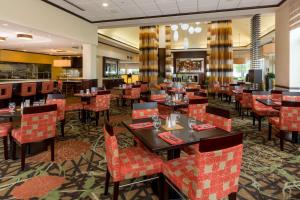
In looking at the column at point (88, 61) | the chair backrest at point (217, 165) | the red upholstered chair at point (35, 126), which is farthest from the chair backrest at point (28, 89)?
the chair backrest at point (217, 165)

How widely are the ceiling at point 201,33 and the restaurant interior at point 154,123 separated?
1.07 ft

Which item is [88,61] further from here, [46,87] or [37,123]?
[37,123]

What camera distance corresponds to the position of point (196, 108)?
418 cm

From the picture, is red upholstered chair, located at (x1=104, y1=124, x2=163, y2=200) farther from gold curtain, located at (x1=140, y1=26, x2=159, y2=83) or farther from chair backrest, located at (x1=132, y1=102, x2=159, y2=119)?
gold curtain, located at (x1=140, y1=26, x2=159, y2=83)

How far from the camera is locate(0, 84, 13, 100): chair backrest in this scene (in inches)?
290

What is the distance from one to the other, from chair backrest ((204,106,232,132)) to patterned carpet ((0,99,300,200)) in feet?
2.56

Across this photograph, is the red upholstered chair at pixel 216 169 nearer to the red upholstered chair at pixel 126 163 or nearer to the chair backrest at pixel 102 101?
the red upholstered chair at pixel 126 163

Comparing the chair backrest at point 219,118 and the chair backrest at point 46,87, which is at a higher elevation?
the chair backrest at point 46,87

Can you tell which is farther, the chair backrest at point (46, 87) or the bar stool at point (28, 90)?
the chair backrest at point (46, 87)

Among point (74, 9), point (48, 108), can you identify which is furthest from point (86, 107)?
point (74, 9)

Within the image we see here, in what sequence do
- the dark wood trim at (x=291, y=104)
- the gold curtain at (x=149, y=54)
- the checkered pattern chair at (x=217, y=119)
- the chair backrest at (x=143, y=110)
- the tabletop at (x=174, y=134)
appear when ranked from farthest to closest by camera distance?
the gold curtain at (x=149, y=54) < the dark wood trim at (x=291, y=104) < the chair backrest at (x=143, y=110) < the checkered pattern chair at (x=217, y=119) < the tabletop at (x=174, y=134)

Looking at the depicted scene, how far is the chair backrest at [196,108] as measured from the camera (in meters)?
4.14

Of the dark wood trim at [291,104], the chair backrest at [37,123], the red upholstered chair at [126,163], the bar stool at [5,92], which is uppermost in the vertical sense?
the bar stool at [5,92]

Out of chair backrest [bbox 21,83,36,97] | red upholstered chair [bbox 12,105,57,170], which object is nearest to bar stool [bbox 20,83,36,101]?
chair backrest [bbox 21,83,36,97]
